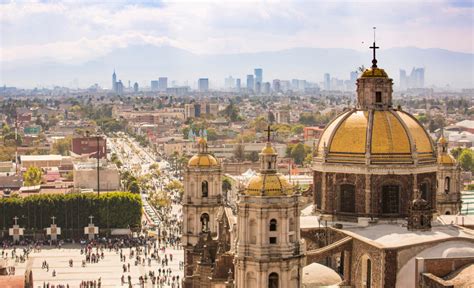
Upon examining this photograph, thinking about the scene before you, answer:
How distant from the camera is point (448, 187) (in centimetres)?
4784

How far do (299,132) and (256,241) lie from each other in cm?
15117

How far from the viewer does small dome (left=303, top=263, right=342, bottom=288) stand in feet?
110

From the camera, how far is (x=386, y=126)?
38.9 m

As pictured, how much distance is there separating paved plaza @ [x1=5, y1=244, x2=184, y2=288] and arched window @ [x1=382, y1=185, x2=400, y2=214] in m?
19.6

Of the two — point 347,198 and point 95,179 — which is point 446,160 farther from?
point 95,179

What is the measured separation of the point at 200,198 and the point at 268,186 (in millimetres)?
14643

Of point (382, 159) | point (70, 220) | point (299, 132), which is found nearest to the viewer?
point (382, 159)

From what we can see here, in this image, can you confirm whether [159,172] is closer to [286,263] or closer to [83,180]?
[83,180]

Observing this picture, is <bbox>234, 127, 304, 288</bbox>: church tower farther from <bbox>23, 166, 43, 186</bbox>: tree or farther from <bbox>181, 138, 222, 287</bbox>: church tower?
<bbox>23, 166, 43, 186</bbox>: tree

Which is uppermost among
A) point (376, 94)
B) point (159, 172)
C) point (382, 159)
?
point (376, 94)

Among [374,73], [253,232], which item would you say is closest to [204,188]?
[374,73]

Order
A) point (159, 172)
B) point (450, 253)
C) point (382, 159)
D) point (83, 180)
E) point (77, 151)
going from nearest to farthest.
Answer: point (450, 253), point (382, 159), point (83, 180), point (159, 172), point (77, 151)

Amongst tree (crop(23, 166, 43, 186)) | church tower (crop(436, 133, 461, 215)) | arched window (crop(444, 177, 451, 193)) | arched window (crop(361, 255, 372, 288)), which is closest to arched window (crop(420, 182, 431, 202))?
arched window (crop(361, 255, 372, 288))

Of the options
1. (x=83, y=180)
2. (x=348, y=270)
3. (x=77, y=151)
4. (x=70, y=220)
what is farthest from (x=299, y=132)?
(x=348, y=270)
